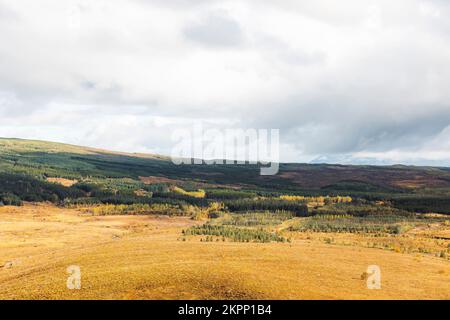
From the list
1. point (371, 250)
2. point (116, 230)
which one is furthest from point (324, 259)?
point (116, 230)

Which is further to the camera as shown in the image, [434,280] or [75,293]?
[434,280]

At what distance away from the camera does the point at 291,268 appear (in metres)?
29.8

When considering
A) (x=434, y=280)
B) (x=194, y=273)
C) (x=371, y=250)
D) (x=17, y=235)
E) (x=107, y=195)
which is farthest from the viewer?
(x=107, y=195)

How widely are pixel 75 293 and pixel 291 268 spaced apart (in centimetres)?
1454

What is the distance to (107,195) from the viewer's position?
138250 millimetres

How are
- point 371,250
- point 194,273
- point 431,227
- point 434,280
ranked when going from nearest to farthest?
point 194,273, point 434,280, point 371,250, point 431,227

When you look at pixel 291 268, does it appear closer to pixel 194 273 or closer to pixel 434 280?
pixel 194 273

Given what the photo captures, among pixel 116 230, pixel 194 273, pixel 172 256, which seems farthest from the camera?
pixel 116 230

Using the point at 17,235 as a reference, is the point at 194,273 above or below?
above
